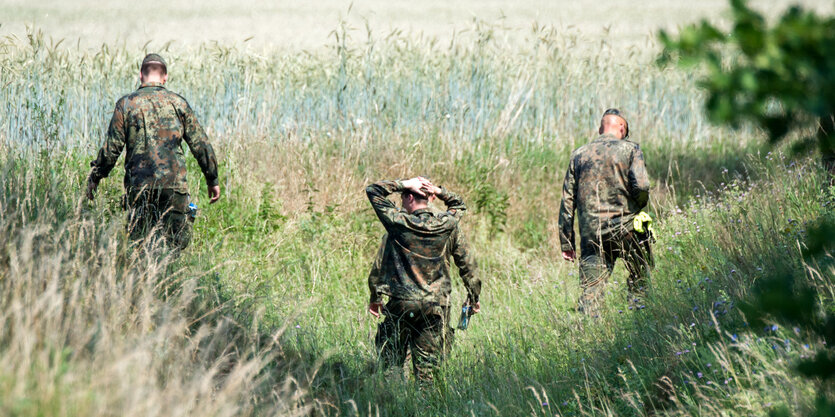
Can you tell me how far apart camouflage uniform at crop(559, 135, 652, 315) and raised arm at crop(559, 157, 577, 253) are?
1 centimetres

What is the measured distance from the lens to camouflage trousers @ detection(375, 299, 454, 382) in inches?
205

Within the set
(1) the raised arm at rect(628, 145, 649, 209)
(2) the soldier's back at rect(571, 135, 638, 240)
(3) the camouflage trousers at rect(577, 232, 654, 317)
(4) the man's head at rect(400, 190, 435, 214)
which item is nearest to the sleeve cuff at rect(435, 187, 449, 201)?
(4) the man's head at rect(400, 190, 435, 214)

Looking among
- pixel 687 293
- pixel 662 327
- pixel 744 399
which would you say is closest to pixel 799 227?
pixel 687 293

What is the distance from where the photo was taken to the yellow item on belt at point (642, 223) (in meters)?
6.39

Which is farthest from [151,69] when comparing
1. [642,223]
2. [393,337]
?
[642,223]

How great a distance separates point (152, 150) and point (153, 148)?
0.06 feet

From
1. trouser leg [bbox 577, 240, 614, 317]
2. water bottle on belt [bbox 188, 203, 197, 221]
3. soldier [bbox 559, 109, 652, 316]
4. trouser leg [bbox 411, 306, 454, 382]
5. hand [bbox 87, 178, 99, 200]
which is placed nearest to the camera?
trouser leg [bbox 411, 306, 454, 382]

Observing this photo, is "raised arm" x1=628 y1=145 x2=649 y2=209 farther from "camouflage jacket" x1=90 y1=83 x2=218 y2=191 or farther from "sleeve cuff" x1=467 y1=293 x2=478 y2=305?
"camouflage jacket" x1=90 y1=83 x2=218 y2=191

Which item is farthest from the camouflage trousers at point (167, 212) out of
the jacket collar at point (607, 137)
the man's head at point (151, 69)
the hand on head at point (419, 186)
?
the jacket collar at point (607, 137)

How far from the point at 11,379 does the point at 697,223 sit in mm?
6322

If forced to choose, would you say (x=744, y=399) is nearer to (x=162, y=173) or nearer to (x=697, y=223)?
(x=697, y=223)

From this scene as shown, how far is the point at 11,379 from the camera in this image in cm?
262

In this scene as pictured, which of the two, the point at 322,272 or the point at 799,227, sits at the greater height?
the point at 799,227

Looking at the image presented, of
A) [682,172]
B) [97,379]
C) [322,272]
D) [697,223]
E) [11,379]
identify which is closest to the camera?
[11,379]
